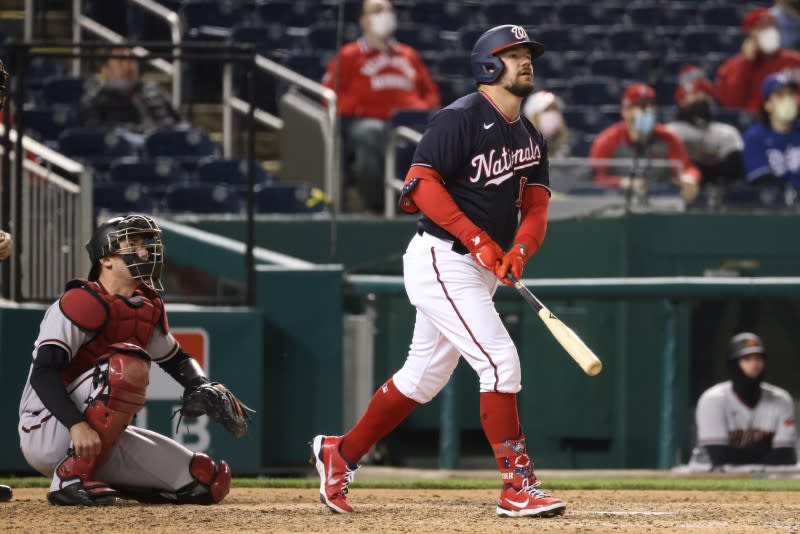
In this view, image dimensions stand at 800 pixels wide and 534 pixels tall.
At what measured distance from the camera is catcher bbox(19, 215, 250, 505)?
478cm

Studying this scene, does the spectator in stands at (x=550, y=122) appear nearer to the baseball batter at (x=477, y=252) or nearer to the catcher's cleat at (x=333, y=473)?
the baseball batter at (x=477, y=252)

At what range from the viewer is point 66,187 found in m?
7.38

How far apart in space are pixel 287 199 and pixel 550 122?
167 centimetres

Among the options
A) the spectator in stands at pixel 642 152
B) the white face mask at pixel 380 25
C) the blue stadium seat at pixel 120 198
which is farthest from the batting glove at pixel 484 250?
the white face mask at pixel 380 25

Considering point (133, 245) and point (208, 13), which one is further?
point (208, 13)

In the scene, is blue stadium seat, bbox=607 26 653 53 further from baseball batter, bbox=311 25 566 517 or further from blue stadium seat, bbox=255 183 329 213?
baseball batter, bbox=311 25 566 517

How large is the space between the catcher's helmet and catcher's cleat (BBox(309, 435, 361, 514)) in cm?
323

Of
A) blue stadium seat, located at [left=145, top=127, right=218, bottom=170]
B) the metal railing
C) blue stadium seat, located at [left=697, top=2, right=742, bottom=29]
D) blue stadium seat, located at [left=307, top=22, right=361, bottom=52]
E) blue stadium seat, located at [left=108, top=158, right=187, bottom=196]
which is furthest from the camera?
blue stadium seat, located at [left=697, top=2, right=742, bottom=29]

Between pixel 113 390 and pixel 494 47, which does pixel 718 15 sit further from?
pixel 113 390

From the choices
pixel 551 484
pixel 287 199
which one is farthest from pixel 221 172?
pixel 551 484

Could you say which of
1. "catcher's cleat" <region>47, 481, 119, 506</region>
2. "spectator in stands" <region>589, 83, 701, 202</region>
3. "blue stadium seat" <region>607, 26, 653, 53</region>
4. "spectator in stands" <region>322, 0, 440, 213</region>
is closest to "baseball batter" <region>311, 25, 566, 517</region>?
"catcher's cleat" <region>47, 481, 119, 506</region>

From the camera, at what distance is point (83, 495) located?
4840 mm

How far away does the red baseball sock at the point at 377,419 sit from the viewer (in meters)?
4.86

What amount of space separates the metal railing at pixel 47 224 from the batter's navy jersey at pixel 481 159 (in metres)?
2.68
